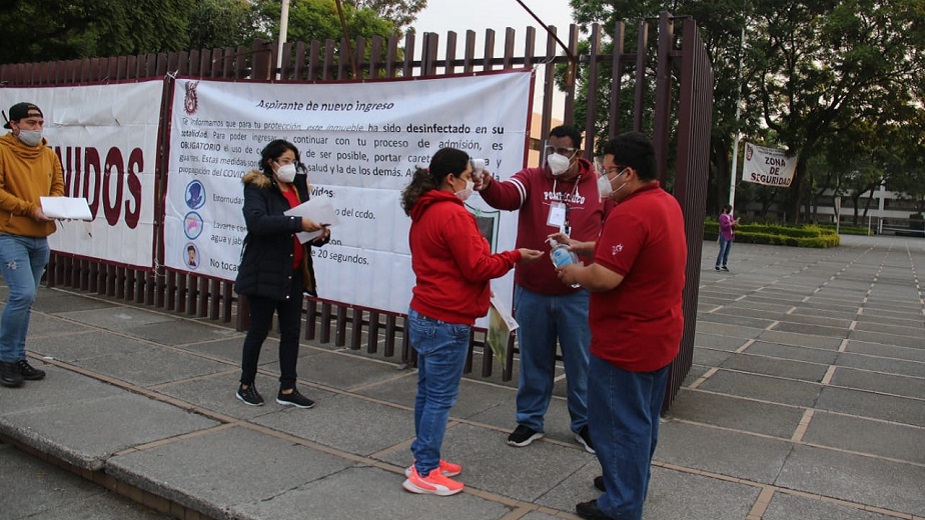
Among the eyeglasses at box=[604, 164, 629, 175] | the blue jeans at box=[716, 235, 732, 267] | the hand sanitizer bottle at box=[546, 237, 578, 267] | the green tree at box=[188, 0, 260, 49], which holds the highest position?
the green tree at box=[188, 0, 260, 49]

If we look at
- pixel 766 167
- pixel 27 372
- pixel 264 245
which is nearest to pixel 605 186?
Answer: pixel 264 245

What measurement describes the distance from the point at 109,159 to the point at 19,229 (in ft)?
11.3

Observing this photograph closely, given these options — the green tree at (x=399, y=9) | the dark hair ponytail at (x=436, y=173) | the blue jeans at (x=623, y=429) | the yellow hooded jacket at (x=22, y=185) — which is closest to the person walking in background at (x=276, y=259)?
the dark hair ponytail at (x=436, y=173)

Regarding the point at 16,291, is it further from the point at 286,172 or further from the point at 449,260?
the point at 449,260

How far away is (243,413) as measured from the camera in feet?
15.6

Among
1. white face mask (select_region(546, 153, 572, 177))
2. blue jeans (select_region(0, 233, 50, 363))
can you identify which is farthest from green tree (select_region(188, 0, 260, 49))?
white face mask (select_region(546, 153, 572, 177))

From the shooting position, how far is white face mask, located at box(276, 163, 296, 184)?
4.71 meters

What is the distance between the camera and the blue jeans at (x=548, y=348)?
4242 millimetres

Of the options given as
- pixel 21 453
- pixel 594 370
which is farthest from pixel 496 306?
pixel 21 453

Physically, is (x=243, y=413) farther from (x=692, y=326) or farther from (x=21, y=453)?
(x=692, y=326)

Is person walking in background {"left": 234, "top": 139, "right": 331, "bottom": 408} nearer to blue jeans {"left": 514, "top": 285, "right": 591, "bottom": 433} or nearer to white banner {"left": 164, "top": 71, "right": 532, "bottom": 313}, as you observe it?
white banner {"left": 164, "top": 71, "right": 532, "bottom": 313}

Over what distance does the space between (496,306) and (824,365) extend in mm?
4330

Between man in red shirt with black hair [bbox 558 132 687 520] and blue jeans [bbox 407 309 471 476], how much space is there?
66 centimetres

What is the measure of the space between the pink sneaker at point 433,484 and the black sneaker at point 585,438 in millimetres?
985
